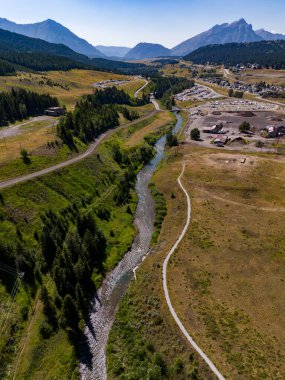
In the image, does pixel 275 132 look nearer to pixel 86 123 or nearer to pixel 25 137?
pixel 86 123

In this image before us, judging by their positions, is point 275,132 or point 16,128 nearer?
point 16,128

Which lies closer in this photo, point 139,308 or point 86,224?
point 139,308

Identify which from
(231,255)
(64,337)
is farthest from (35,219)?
(231,255)

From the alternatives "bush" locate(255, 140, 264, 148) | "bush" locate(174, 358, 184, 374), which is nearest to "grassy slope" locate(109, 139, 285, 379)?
"bush" locate(174, 358, 184, 374)

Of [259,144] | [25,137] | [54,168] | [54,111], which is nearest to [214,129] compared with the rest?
[259,144]

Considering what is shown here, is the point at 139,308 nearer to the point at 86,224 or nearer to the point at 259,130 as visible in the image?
the point at 86,224

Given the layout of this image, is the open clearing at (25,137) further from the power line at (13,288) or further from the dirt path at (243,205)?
the dirt path at (243,205)

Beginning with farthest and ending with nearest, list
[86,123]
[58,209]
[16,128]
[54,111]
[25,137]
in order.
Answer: [54,111] → [86,123] → [16,128] → [25,137] → [58,209]
